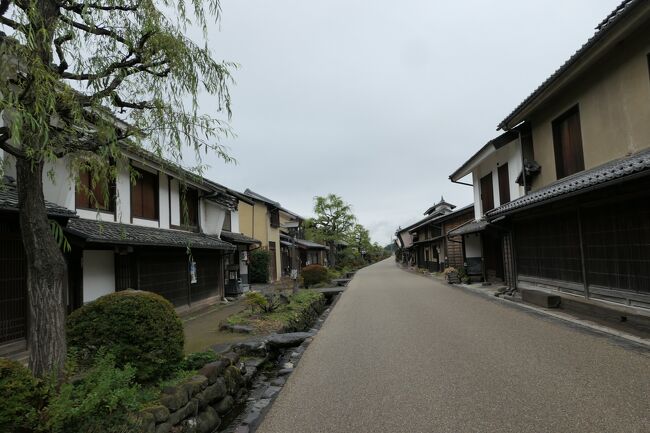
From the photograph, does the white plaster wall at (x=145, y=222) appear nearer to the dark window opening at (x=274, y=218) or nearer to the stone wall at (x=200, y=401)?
the stone wall at (x=200, y=401)

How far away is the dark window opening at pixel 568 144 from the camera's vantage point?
38.5 ft

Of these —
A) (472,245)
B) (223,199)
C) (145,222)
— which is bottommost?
(472,245)

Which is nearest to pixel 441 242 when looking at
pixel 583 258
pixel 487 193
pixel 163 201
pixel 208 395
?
pixel 487 193

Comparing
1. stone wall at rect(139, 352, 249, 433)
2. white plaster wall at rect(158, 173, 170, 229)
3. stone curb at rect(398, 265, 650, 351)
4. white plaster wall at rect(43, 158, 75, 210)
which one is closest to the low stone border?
stone wall at rect(139, 352, 249, 433)

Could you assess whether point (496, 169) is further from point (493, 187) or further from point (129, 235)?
point (129, 235)

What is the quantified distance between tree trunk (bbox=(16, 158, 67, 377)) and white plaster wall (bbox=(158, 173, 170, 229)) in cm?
1051

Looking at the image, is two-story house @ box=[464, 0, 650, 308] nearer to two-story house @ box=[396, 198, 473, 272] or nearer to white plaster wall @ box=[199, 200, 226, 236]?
white plaster wall @ box=[199, 200, 226, 236]

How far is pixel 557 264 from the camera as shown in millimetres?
11477

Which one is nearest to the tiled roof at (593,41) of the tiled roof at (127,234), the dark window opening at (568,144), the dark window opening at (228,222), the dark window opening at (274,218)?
the dark window opening at (568,144)

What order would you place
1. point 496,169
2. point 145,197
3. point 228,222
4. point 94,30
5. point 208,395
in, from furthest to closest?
point 228,222, point 496,169, point 145,197, point 208,395, point 94,30

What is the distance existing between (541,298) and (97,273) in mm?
12373

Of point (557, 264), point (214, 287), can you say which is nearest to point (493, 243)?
point (557, 264)

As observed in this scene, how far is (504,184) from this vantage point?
56.9ft

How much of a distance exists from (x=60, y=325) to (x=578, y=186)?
9.33 metres
